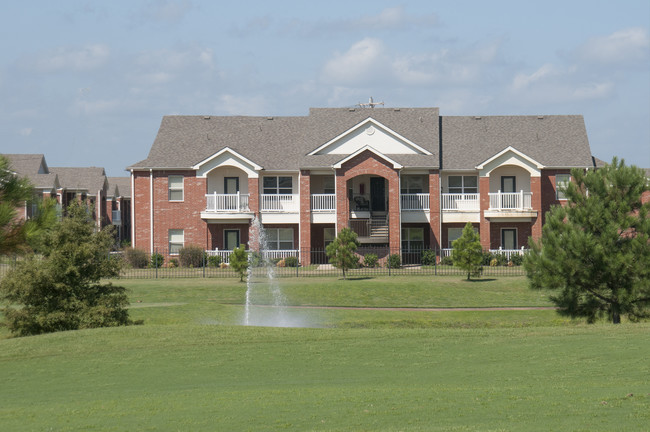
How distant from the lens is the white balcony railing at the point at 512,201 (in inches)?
1893

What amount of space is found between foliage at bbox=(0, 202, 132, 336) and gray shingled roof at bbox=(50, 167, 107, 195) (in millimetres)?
54352

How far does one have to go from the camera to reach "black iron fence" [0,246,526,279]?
4159 cm

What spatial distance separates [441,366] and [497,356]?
58.8 inches

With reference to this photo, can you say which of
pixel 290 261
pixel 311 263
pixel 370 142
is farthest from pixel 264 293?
pixel 370 142

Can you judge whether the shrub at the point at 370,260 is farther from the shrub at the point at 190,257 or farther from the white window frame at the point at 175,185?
the white window frame at the point at 175,185

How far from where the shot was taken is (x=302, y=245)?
1902 inches

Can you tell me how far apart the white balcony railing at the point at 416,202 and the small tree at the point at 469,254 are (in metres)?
10.6

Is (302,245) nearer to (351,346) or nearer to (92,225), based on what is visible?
(92,225)

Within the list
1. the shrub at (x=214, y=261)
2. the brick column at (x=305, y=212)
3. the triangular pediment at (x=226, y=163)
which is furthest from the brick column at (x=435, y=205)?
the shrub at (x=214, y=261)

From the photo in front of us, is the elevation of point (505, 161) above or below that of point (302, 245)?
above

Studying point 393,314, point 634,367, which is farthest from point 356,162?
point 634,367

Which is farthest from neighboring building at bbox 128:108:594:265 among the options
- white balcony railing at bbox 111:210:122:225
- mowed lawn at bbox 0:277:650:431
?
white balcony railing at bbox 111:210:122:225

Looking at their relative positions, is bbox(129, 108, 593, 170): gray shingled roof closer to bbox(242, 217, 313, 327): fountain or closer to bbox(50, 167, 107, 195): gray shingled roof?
bbox(242, 217, 313, 327): fountain

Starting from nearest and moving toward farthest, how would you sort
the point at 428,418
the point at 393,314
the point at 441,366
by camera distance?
the point at 428,418 < the point at 441,366 < the point at 393,314
